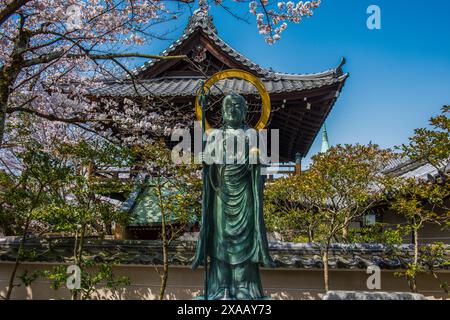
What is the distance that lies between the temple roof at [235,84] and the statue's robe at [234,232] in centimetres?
541

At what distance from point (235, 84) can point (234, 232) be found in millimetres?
7968

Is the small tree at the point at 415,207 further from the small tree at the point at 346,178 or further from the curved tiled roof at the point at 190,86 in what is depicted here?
the curved tiled roof at the point at 190,86

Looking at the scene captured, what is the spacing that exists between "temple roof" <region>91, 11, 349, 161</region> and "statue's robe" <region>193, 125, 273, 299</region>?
17.8ft

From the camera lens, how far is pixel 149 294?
22.3 feet

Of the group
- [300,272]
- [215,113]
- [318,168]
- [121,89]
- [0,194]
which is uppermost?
[121,89]

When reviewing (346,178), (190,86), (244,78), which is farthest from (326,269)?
(190,86)

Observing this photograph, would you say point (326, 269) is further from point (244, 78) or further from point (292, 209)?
point (244, 78)

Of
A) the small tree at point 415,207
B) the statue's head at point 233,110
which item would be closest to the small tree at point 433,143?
the small tree at point 415,207

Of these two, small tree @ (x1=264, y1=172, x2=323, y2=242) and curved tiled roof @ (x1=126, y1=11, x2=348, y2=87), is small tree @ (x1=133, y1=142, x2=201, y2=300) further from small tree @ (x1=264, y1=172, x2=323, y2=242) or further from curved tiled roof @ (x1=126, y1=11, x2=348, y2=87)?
curved tiled roof @ (x1=126, y1=11, x2=348, y2=87)

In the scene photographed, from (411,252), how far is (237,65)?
7.60 metres

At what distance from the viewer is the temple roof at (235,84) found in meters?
9.93

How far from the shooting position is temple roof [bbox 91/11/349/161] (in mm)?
9930

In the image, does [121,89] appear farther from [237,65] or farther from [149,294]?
[149,294]
